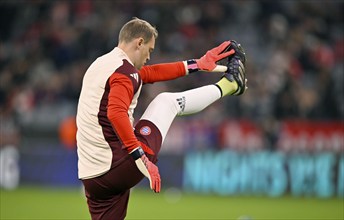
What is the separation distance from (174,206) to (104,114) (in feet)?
21.4

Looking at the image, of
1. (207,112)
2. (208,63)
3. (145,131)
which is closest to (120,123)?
(145,131)

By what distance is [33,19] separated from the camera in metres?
19.2

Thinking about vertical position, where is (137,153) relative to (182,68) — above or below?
below

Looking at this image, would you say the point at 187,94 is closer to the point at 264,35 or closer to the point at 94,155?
the point at 94,155

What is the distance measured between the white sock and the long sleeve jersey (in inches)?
8.5

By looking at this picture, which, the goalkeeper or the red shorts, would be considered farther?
the red shorts

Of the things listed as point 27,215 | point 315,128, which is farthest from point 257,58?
point 27,215

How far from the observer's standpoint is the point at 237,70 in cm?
734

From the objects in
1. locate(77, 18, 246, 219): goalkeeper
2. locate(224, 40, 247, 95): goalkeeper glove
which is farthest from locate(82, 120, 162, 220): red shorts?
locate(224, 40, 247, 95): goalkeeper glove

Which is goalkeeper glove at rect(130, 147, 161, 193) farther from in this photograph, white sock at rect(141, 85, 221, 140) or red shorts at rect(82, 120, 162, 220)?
white sock at rect(141, 85, 221, 140)

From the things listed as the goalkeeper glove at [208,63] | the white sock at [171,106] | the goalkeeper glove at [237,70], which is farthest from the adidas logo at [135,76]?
the goalkeeper glove at [237,70]

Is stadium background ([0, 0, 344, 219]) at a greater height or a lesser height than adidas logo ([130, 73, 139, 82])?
lesser

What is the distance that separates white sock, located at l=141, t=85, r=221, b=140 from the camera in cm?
A: 665

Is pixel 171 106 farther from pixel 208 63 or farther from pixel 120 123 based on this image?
pixel 208 63
